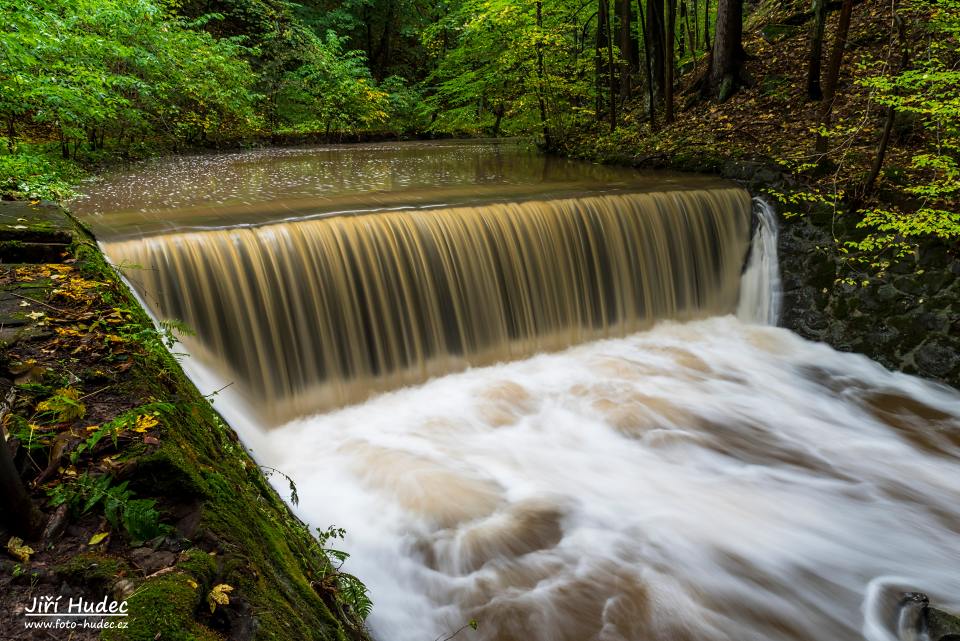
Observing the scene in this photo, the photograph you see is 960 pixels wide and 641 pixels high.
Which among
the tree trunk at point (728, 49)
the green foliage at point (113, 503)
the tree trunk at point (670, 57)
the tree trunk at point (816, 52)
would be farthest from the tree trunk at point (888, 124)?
the green foliage at point (113, 503)

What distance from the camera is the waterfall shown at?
812cm

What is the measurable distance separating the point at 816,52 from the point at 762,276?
4.16m

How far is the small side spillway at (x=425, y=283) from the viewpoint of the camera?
5473mm

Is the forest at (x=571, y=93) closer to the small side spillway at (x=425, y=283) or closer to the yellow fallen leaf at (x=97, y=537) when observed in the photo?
the small side spillway at (x=425, y=283)

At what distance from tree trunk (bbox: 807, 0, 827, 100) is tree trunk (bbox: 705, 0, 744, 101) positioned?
6.63 ft

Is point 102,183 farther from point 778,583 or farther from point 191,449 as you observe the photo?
point 778,583

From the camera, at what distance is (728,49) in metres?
11.6

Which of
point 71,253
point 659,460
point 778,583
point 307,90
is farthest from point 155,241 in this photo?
point 307,90

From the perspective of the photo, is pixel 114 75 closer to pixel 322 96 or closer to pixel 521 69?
pixel 521 69

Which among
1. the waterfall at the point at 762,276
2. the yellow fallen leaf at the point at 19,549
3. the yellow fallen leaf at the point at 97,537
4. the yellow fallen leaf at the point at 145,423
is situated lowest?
the waterfall at the point at 762,276

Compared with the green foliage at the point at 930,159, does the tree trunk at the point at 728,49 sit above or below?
above

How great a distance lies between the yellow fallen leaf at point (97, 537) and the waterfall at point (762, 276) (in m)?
8.41

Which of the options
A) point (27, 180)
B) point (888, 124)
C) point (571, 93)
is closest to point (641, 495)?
point (888, 124)

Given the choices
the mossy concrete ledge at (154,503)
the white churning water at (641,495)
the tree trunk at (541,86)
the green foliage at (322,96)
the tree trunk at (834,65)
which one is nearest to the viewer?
the mossy concrete ledge at (154,503)
